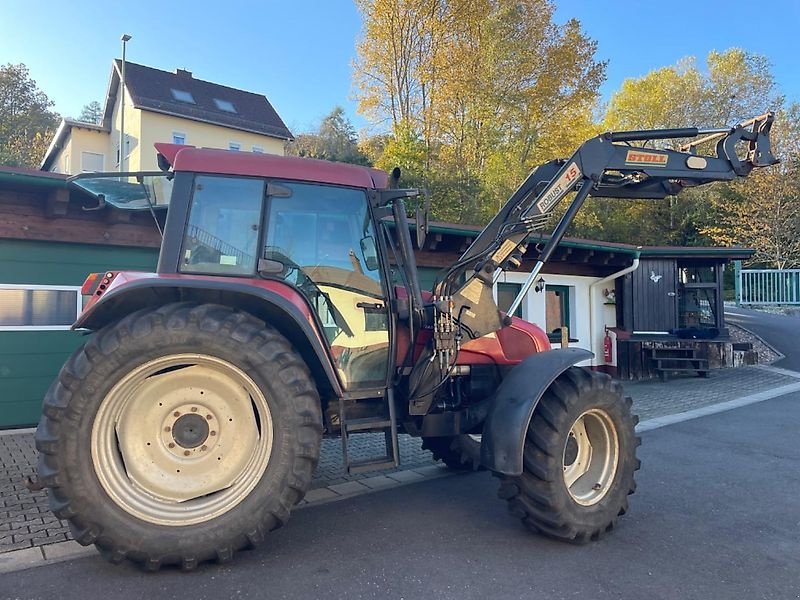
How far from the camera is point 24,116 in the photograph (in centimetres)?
3375

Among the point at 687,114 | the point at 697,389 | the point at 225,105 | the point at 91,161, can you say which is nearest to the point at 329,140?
the point at 225,105

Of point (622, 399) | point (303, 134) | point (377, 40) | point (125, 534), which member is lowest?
point (125, 534)

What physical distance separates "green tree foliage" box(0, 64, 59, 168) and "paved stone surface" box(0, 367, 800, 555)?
30.9 meters

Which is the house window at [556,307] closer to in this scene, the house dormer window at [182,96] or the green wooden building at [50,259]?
the green wooden building at [50,259]

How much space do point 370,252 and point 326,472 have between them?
8.65 feet

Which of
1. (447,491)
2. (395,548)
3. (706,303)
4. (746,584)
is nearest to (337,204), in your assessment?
(395,548)

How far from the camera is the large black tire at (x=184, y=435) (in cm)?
307

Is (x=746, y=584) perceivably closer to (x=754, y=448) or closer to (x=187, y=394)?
(x=187, y=394)

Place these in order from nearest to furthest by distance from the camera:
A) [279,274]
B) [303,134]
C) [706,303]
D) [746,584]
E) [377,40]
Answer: [746,584] → [279,274] → [706,303] → [377,40] → [303,134]

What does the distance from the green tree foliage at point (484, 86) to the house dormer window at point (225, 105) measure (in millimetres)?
12714

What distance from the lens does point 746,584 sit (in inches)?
130

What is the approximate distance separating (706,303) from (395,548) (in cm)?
1227

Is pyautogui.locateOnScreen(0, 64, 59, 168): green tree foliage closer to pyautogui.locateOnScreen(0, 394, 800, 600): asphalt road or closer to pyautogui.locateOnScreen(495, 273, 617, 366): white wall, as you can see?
pyautogui.locateOnScreen(495, 273, 617, 366): white wall

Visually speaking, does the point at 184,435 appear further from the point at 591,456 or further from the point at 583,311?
the point at 583,311
